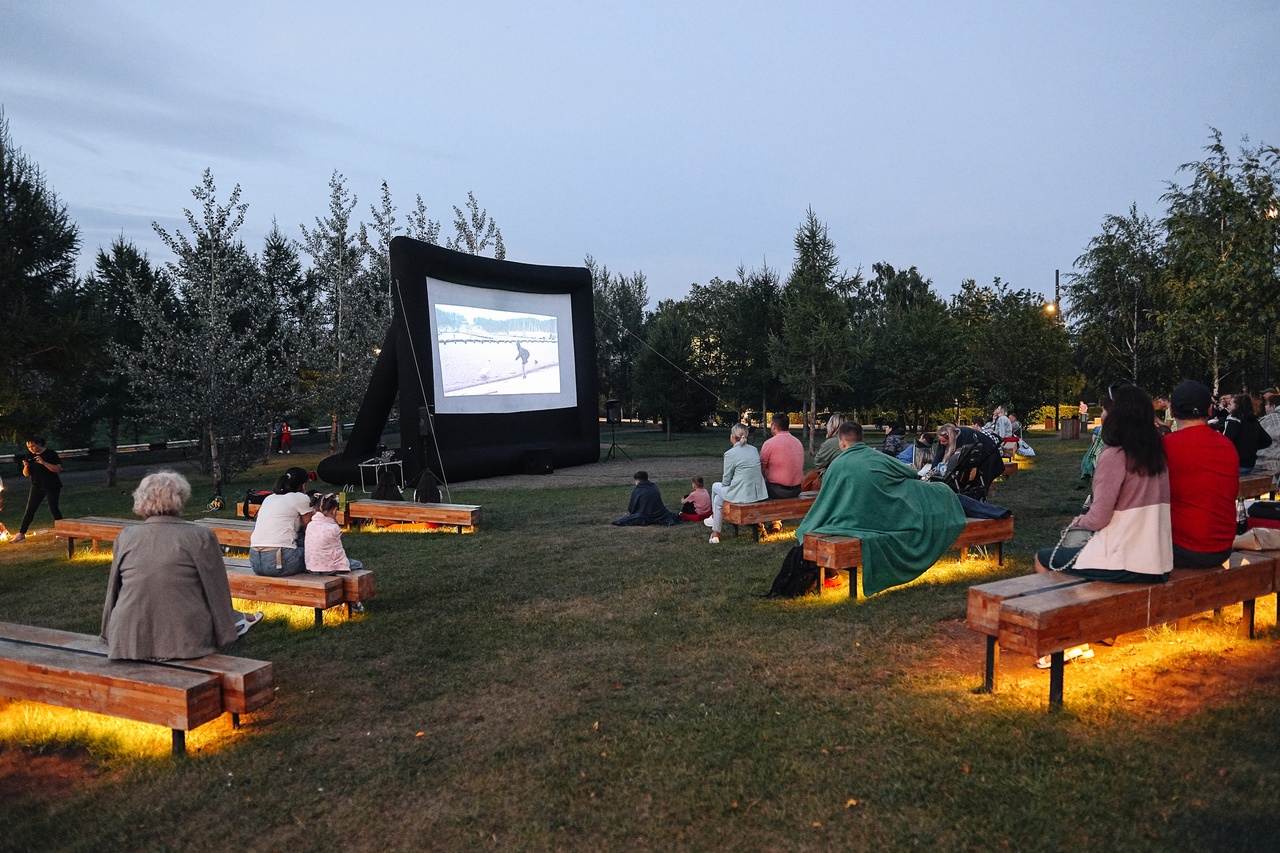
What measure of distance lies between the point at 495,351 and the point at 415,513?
8.80 m

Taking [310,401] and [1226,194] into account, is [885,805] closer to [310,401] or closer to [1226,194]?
[1226,194]

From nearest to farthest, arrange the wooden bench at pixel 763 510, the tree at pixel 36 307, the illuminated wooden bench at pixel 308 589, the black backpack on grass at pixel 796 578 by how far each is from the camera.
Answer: the illuminated wooden bench at pixel 308 589, the black backpack on grass at pixel 796 578, the wooden bench at pixel 763 510, the tree at pixel 36 307

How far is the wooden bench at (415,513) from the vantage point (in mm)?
10438

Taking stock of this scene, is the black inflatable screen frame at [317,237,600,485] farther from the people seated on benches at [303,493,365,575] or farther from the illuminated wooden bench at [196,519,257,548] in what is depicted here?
the people seated on benches at [303,493,365,575]

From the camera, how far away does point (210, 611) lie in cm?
416

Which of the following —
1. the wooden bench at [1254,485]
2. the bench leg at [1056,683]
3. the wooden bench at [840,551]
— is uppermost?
the wooden bench at [1254,485]

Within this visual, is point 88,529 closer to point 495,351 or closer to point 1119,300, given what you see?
point 495,351

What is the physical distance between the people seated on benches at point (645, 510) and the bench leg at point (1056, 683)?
6744mm

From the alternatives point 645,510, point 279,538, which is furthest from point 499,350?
point 279,538

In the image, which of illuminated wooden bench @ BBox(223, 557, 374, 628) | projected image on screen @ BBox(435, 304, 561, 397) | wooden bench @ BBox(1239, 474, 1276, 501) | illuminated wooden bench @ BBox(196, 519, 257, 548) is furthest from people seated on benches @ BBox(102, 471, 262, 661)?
projected image on screen @ BBox(435, 304, 561, 397)

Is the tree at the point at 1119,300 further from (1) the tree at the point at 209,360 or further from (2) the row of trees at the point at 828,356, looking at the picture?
(1) the tree at the point at 209,360

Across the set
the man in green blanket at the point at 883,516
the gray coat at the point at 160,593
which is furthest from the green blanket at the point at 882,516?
the gray coat at the point at 160,593

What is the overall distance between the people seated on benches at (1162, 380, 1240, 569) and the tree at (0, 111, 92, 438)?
1758cm

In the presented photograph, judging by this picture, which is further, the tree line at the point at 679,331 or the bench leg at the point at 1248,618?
the tree line at the point at 679,331
